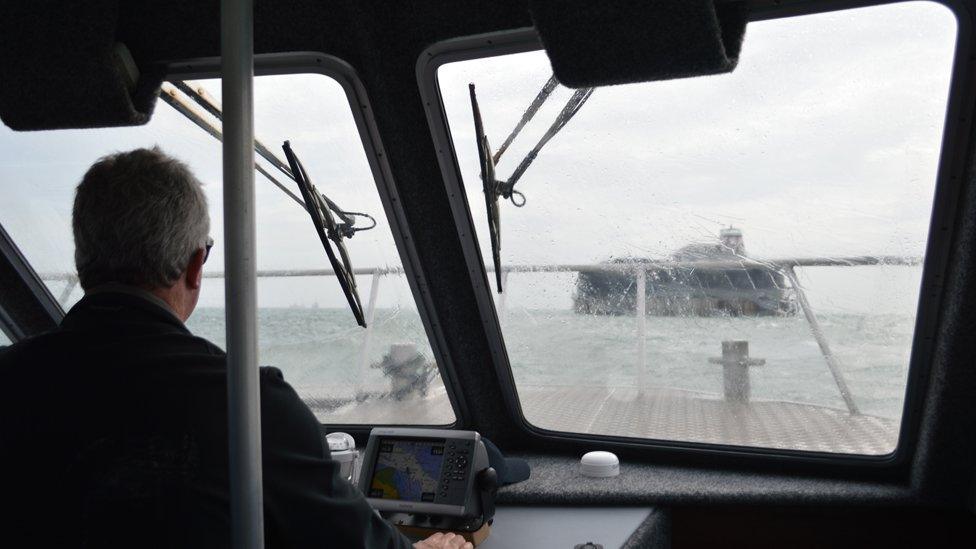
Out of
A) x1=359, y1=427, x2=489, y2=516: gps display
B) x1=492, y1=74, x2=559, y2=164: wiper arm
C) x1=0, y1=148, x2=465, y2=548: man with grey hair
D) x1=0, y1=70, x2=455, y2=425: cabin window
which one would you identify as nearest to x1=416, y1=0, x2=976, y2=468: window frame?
x1=492, y1=74, x2=559, y2=164: wiper arm

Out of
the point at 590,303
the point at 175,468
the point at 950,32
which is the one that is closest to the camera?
the point at 175,468

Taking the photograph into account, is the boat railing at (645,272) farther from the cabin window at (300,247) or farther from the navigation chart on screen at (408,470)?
the navigation chart on screen at (408,470)

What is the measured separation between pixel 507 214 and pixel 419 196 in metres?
0.25

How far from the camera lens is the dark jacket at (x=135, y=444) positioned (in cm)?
114

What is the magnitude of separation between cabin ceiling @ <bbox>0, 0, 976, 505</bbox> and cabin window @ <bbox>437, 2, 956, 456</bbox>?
9 centimetres

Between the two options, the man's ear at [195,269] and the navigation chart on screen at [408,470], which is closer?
the man's ear at [195,269]

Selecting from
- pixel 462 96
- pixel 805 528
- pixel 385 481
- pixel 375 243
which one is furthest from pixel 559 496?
pixel 462 96

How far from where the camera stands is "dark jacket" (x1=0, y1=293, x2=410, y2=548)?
45.0 inches

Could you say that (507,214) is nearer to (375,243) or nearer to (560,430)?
(375,243)

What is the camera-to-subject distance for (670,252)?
239 cm

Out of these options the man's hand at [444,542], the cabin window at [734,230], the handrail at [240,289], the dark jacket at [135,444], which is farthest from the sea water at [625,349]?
the handrail at [240,289]

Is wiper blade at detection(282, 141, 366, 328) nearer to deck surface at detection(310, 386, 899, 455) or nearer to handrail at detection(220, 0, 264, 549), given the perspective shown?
deck surface at detection(310, 386, 899, 455)

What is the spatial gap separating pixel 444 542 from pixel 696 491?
2.90 ft

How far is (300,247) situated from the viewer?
2.64 m
